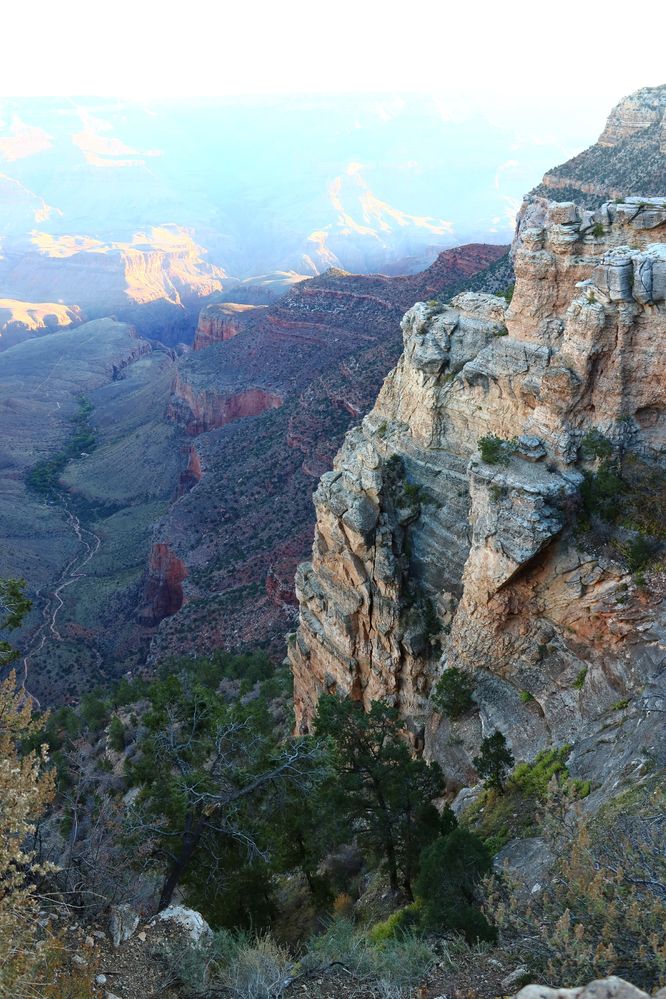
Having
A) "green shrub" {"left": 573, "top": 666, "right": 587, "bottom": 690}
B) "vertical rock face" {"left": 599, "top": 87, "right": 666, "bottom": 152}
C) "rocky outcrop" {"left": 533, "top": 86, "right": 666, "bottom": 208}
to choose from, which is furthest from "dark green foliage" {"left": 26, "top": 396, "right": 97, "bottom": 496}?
"green shrub" {"left": 573, "top": 666, "right": 587, "bottom": 690}

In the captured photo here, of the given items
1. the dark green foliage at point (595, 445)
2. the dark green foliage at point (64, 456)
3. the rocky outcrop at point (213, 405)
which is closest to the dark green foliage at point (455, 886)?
the dark green foliage at point (595, 445)

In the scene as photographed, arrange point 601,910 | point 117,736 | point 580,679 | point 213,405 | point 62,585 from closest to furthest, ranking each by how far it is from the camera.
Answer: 1. point 601,910
2. point 580,679
3. point 117,736
4. point 62,585
5. point 213,405

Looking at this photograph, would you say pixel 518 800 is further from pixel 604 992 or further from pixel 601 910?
pixel 604 992

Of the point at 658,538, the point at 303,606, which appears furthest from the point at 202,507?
the point at 658,538

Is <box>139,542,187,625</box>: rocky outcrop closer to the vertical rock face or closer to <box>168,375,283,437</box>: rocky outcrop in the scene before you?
<box>168,375,283,437</box>: rocky outcrop

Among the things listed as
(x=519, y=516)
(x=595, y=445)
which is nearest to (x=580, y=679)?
(x=519, y=516)

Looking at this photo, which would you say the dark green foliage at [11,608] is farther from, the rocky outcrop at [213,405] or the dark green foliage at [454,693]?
the rocky outcrop at [213,405]

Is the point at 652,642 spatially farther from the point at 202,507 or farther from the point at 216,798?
the point at 202,507
